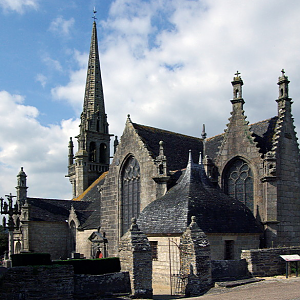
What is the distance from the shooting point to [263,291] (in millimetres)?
13523

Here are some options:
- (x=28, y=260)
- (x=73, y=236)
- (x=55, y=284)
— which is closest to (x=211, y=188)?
(x=28, y=260)

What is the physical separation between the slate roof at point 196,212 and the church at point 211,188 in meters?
0.05

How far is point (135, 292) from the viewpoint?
542 inches

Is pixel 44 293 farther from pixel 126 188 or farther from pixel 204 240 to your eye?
pixel 126 188

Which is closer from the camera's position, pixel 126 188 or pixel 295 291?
pixel 295 291

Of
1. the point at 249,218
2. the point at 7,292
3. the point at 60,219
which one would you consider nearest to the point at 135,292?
the point at 7,292

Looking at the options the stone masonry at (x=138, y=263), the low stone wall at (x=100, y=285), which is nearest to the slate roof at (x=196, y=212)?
the stone masonry at (x=138, y=263)

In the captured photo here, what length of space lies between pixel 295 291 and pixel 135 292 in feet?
16.7

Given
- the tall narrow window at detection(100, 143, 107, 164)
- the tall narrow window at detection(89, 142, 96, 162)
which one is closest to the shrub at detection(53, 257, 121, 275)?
the tall narrow window at detection(89, 142, 96, 162)

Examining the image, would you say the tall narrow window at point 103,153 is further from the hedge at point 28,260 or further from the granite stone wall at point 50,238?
the hedge at point 28,260

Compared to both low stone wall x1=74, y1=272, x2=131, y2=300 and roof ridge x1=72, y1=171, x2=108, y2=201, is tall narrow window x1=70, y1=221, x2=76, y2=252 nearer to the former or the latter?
roof ridge x1=72, y1=171, x2=108, y2=201

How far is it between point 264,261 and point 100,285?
6.91 meters

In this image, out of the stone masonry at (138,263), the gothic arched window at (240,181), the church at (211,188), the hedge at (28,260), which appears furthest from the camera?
the gothic arched window at (240,181)

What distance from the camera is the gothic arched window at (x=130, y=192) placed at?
26.0 m
